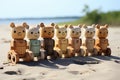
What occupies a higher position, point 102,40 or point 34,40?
point 34,40

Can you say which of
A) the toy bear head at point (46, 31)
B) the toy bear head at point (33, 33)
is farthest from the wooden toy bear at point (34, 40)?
the toy bear head at point (46, 31)

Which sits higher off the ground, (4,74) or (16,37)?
(16,37)

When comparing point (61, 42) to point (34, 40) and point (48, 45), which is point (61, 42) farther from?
point (34, 40)

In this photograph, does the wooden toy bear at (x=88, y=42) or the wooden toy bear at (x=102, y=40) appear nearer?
the wooden toy bear at (x=88, y=42)

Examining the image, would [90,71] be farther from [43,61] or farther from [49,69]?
[43,61]

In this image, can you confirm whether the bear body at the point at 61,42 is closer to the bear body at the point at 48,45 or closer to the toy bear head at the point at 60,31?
the toy bear head at the point at 60,31

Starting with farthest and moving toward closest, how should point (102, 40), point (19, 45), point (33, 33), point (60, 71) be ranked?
point (102, 40) < point (33, 33) < point (19, 45) < point (60, 71)

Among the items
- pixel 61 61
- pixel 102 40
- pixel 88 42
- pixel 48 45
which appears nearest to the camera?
pixel 61 61

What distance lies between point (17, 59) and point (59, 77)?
5.14 feet

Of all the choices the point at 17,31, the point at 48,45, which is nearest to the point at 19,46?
the point at 17,31

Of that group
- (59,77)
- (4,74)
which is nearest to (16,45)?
(4,74)

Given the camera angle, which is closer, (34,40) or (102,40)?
(34,40)

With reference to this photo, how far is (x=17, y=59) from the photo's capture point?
783 cm

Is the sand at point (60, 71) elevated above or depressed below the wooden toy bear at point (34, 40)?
below
